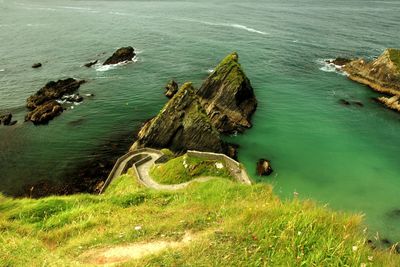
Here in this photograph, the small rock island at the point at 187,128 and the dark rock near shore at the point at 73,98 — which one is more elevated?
the small rock island at the point at 187,128

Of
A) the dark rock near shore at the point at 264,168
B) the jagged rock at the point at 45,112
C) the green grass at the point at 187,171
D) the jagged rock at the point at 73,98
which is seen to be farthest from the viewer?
the jagged rock at the point at 73,98

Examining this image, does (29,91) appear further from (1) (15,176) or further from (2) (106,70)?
(1) (15,176)

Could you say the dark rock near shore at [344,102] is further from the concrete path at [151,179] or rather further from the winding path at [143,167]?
the concrete path at [151,179]

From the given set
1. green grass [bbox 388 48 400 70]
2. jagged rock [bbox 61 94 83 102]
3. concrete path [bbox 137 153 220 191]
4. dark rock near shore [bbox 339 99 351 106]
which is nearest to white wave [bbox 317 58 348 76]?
green grass [bbox 388 48 400 70]

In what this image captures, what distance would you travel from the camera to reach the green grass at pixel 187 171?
3475 centimetres

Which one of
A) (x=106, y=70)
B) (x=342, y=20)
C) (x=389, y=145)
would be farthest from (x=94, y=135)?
(x=342, y=20)

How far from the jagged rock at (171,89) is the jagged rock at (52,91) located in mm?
21489

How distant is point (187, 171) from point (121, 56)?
6767 centimetres

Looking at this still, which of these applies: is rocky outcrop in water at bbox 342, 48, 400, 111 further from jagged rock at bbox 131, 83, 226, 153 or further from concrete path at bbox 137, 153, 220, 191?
concrete path at bbox 137, 153, 220, 191

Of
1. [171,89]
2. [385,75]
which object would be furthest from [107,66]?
[385,75]

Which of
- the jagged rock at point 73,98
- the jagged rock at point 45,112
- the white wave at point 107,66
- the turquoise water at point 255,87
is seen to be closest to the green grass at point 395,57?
the turquoise water at point 255,87

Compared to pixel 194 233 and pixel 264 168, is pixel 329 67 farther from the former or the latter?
pixel 194 233

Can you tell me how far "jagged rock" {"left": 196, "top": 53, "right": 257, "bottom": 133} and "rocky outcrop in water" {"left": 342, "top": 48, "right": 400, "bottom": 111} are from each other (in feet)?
99.8

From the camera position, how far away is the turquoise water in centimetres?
4553
